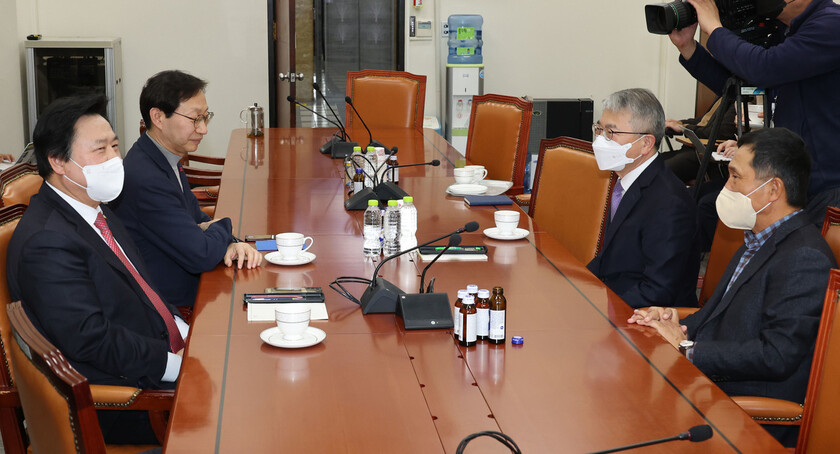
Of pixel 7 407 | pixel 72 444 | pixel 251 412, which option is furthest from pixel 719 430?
pixel 7 407

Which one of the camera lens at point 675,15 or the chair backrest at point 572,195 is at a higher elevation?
the camera lens at point 675,15

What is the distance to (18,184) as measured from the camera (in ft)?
8.73

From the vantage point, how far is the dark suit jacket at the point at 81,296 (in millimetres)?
2029

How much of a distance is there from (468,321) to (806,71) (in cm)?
175

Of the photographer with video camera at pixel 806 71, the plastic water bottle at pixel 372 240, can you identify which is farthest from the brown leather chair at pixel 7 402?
the photographer with video camera at pixel 806 71

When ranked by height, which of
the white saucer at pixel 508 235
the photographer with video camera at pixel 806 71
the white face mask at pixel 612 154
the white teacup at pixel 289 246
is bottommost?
the white saucer at pixel 508 235

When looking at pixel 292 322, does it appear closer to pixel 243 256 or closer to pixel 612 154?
pixel 243 256

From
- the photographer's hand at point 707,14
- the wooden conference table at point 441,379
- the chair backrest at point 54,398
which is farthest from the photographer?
the photographer's hand at point 707,14

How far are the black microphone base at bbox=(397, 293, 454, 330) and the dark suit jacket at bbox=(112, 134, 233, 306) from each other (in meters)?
0.77

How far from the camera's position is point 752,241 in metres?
2.40

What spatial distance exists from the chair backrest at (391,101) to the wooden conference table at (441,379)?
9.95 ft

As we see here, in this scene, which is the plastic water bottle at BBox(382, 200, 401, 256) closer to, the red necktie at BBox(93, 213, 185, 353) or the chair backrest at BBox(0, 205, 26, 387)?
the red necktie at BBox(93, 213, 185, 353)

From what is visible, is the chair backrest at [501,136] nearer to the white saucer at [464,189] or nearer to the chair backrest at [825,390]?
the white saucer at [464,189]

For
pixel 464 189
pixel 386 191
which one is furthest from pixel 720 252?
pixel 386 191
